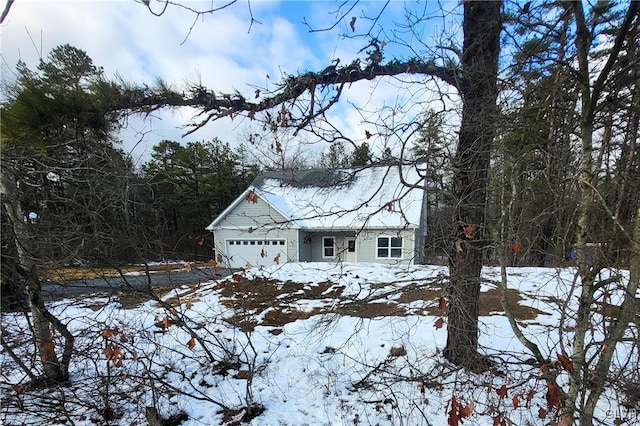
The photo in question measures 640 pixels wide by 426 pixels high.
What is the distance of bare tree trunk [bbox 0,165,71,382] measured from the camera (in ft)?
8.77

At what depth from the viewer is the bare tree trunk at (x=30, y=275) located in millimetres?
2672

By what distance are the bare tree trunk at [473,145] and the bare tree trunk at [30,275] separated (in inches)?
140

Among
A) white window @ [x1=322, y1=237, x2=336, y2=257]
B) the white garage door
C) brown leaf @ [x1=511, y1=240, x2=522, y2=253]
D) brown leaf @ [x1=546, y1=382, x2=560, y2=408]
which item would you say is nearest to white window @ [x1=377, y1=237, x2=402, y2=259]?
white window @ [x1=322, y1=237, x2=336, y2=257]

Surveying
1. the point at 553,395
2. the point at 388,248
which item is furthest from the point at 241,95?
the point at 388,248

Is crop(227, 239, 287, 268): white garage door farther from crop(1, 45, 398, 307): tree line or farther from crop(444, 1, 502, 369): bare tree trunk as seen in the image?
crop(444, 1, 502, 369): bare tree trunk

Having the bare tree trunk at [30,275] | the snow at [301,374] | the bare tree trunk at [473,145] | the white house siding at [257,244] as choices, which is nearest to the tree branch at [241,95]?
the bare tree trunk at [473,145]

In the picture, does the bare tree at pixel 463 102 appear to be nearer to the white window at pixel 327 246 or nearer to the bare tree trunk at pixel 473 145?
the bare tree trunk at pixel 473 145

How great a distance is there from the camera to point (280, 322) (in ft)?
17.0

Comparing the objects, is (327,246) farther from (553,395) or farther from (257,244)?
(553,395)

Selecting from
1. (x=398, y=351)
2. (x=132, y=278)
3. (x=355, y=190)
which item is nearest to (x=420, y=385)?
(x=398, y=351)

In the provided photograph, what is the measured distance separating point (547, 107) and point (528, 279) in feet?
22.3

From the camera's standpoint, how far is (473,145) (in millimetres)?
2635

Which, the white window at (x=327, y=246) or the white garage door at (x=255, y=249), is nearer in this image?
the white garage door at (x=255, y=249)

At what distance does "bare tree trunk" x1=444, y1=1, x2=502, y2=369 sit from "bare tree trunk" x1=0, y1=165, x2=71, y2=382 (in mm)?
3562
